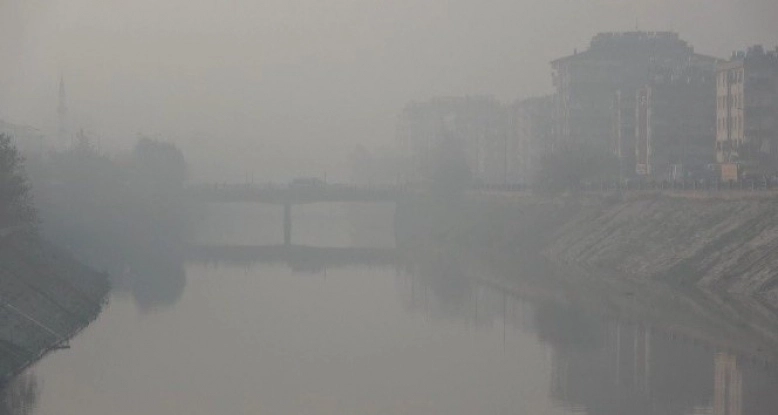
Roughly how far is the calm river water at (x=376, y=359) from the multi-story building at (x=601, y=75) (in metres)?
84.2

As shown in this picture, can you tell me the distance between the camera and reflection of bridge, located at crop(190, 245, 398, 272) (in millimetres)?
102025

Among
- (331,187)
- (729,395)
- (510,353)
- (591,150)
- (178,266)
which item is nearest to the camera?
(729,395)

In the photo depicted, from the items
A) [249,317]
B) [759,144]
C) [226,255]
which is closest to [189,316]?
[249,317]

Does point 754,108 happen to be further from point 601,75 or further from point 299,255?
point 601,75

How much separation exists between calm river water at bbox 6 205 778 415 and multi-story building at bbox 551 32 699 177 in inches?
3314

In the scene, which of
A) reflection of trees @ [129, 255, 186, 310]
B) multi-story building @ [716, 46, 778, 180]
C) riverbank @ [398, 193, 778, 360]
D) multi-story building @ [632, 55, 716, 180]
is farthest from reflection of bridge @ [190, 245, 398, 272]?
multi-story building @ [632, 55, 716, 180]

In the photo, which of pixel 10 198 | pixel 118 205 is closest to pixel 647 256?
pixel 10 198

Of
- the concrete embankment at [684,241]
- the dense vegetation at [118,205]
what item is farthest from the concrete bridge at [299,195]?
the concrete embankment at [684,241]

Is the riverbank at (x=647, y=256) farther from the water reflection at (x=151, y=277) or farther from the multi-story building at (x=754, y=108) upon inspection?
the water reflection at (x=151, y=277)

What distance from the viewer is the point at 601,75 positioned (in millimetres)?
165500

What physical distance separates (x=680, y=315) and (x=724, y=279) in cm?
724

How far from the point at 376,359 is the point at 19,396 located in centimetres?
1388

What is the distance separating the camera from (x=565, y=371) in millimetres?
49875

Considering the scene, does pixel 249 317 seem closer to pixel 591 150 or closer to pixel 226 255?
pixel 226 255
